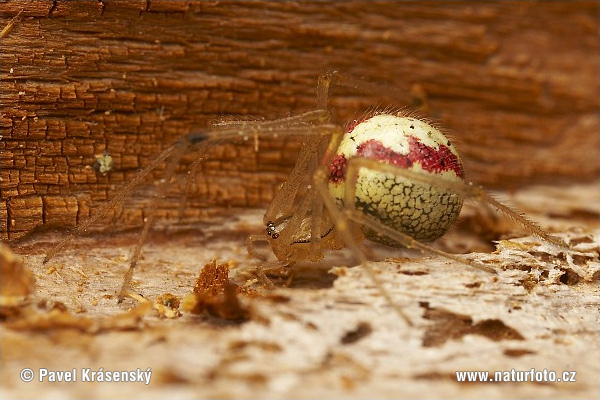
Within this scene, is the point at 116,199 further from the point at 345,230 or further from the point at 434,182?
the point at 434,182

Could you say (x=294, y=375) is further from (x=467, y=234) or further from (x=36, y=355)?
(x=467, y=234)

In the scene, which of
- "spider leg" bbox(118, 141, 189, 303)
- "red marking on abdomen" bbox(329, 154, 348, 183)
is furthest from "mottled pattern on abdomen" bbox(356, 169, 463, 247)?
"spider leg" bbox(118, 141, 189, 303)

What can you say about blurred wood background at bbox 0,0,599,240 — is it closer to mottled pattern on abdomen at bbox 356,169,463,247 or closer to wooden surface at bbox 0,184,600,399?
mottled pattern on abdomen at bbox 356,169,463,247

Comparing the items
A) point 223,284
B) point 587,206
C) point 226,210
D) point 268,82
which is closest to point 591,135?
point 587,206

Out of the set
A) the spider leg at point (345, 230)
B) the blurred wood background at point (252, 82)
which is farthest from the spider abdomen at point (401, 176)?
the blurred wood background at point (252, 82)

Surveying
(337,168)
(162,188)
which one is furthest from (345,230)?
(162,188)
